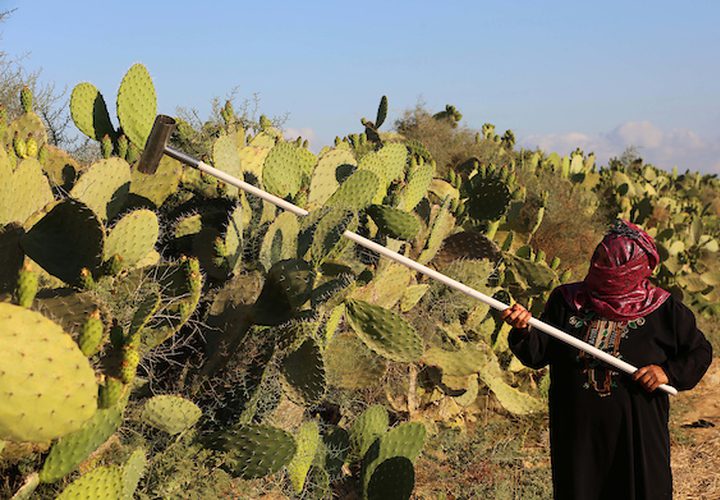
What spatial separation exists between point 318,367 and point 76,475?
1103 millimetres

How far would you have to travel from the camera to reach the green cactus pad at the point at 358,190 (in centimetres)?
443

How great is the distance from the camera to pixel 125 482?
3281 millimetres

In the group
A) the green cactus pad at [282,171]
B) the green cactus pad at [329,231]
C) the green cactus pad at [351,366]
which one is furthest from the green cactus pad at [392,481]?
the green cactus pad at [282,171]

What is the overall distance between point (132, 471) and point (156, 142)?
4.25 ft

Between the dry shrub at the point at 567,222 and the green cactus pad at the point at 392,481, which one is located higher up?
the green cactus pad at the point at 392,481

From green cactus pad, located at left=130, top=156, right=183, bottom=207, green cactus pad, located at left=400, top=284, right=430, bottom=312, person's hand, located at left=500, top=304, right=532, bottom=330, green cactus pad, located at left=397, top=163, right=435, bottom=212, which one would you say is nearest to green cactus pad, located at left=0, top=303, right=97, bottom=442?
person's hand, located at left=500, top=304, right=532, bottom=330

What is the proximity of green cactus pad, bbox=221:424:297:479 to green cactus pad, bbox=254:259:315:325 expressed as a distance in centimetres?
49

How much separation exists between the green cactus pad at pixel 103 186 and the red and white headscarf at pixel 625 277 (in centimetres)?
222

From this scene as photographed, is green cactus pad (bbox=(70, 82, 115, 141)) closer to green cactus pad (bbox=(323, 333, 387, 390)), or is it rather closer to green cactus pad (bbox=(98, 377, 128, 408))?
green cactus pad (bbox=(323, 333, 387, 390))

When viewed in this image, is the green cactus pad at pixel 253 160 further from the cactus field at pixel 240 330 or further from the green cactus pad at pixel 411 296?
the green cactus pad at pixel 411 296

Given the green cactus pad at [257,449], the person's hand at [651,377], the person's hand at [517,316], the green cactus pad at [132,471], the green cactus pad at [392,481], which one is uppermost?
the person's hand at [517,316]

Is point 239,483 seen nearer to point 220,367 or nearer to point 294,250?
point 220,367

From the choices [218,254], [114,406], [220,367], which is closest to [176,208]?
[218,254]

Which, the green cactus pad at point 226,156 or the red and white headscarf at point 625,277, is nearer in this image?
the red and white headscarf at point 625,277
